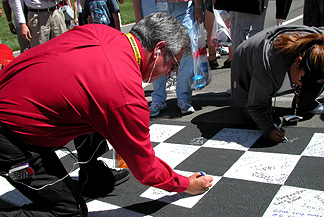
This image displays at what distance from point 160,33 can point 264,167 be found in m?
1.11

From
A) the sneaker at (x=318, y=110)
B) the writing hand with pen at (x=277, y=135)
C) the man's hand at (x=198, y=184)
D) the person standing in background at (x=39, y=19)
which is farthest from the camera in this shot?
the person standing in background at (x=39, y=19)

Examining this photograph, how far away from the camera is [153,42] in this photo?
59.1 inches

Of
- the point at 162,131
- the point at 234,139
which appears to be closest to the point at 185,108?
the point at 162,131

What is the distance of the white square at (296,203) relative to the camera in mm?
1670

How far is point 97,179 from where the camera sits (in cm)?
213

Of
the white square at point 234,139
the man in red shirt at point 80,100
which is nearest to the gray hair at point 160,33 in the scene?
the man in red shirt at point 80,100

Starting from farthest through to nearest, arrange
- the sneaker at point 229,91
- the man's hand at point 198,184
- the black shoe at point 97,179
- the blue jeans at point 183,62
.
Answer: the sneaker at point 229,91 → the blue jeans at point 183,62 → the black shoe at point 97,179 → the man's hand at point 198,184

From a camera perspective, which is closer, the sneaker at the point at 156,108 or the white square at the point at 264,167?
the white square at the point at 264,167

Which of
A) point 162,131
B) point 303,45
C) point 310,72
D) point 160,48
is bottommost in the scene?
point 162,131

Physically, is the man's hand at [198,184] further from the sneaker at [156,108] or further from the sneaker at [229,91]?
the sneaker at [229,91]

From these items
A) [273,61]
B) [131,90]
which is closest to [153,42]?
[131,90]

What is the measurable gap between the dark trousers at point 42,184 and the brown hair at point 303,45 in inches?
58.7

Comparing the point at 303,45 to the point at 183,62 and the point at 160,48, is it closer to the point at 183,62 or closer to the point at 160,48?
the point at 160,48

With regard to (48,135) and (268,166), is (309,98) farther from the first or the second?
(48,135)
